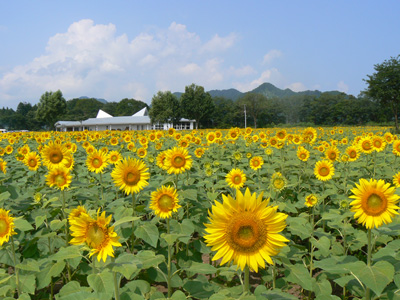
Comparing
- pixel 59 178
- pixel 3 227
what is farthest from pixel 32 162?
pixel 3 227

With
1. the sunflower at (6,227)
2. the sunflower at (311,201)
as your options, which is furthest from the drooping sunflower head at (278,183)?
the sunflower at (6,227)

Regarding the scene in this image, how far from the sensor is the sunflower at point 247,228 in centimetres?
147

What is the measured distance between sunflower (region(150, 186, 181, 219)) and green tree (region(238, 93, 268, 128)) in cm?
8509

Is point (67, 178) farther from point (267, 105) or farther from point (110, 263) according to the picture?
point (267, 105)

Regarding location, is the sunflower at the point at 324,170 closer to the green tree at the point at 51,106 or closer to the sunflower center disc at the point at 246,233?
the sunflower center disc at the point at 246,233

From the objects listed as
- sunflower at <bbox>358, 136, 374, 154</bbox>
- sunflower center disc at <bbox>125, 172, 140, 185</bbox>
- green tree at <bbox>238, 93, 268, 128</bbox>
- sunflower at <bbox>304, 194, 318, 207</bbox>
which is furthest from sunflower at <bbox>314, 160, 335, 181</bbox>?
green tree at <bbox>238, 93, 268, 128</bbox>

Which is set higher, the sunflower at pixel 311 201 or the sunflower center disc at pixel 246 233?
the sunflower center disc at pixel 246 233

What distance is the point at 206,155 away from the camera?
270 inches

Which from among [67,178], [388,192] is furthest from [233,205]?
[67,178]

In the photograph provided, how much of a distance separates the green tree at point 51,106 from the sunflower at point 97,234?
62887mm

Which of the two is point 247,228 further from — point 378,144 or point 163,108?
point 163,108

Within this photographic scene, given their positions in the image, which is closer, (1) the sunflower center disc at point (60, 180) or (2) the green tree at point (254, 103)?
(1) the sunflower center disc at point (60, 180)

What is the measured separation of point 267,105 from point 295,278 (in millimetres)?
88629

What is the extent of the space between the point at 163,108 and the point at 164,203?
60.8m
